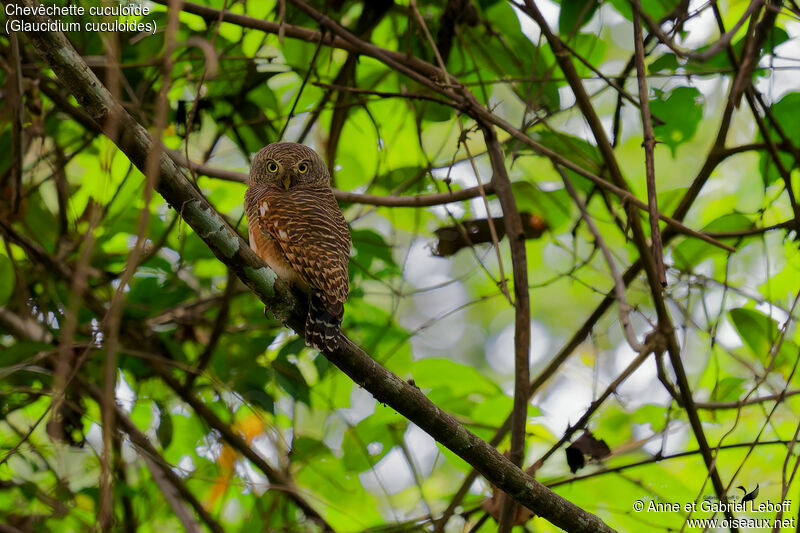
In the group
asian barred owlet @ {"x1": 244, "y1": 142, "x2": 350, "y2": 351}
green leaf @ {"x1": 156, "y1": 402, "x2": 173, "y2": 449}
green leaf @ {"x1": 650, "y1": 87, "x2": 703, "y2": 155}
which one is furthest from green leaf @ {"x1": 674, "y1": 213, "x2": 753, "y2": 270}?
green leaf @ {"x1": 156, "y1": 402, "x2": 173, "y2": 449}

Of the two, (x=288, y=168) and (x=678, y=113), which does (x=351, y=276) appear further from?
(x=678, y=113)

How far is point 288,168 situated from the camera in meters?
3.10

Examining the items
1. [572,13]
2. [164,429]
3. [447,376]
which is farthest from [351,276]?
[572,13]

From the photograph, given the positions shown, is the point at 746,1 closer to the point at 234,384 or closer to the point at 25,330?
the point at 234,384

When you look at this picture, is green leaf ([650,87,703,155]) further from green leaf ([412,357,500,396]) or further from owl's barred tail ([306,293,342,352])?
owl's barred tail ([306,293,342,352])

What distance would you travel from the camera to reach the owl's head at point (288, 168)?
3107mm

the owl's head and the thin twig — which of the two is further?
the owl's head

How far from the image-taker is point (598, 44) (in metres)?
3.46

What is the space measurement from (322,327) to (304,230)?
1.99 ft

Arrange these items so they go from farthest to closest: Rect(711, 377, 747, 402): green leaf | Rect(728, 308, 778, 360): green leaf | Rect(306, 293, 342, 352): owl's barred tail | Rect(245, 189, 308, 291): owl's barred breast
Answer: Rect(711, 377, 747, 402): green leaf, Rect(728, 308, 778, 360): green leaf, Rect(245, 189, 308, 291): owl's barred breast, Rect(306, 293, 342, 352): owl's barred tail

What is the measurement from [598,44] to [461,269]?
16.9ft

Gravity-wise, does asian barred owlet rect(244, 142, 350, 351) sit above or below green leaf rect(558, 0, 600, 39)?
below

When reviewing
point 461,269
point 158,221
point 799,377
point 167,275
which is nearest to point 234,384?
point 167,275

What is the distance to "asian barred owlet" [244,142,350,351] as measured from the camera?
7.70 ft
